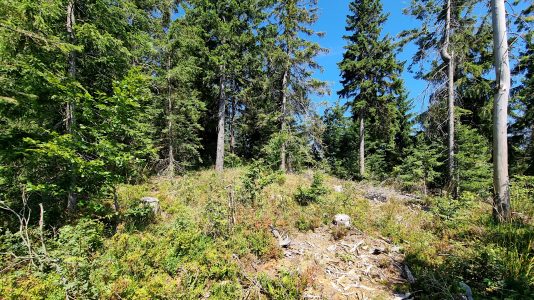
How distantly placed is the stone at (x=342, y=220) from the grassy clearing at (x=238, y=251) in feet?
1.13

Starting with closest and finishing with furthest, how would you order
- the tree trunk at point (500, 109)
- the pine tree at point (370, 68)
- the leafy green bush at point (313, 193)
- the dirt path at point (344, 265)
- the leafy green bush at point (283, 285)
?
the leafy green bush at point (283, 285), the dirt path at point (344, 265), the tree trunk at point (500, 109), the leafy green bush at point (313, 193), the pine tree at point (370, 68)

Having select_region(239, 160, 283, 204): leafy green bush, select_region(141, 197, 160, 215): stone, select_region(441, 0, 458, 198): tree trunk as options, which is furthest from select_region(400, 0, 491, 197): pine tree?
select_region(141, 197, 160, 215): stone

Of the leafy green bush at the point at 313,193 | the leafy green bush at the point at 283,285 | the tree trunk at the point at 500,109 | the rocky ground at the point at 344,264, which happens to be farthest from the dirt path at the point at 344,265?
the tree trunk at the point at 500,109

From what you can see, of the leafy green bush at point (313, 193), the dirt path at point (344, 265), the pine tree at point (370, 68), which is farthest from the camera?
the pine tree at point (370, 68)

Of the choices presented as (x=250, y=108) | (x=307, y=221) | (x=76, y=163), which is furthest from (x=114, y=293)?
(x=250, y=108)

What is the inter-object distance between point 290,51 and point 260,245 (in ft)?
39.9

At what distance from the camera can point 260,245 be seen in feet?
18.5

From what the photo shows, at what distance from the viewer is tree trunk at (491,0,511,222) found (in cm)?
516

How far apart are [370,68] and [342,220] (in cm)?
1416

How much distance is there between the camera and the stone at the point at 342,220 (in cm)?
679

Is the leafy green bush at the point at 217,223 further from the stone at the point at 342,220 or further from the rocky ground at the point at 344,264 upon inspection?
the stone at the point at 342,220

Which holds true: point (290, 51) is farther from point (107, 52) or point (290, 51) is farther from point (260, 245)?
point (260, 245)

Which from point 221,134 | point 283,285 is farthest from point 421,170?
point 221,134

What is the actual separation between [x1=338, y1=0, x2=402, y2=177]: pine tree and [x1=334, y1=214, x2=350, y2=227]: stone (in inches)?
416
